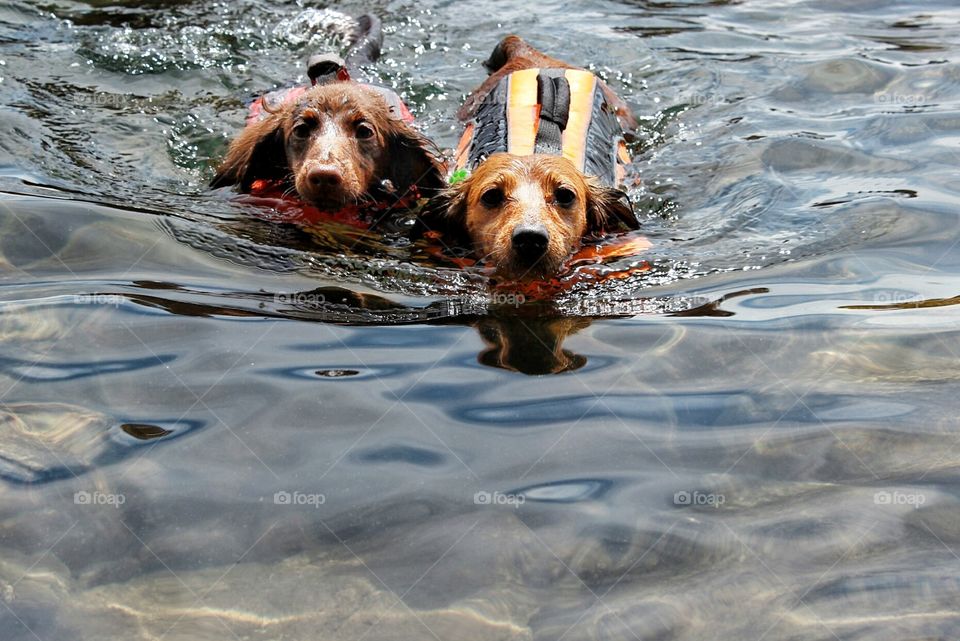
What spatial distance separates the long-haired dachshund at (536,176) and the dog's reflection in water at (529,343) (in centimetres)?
57

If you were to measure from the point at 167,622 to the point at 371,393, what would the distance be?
53.0 inches

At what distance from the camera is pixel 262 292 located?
5184 millimetres

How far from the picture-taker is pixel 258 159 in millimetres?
6930

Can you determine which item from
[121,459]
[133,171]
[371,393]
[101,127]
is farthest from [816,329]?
[101,127]

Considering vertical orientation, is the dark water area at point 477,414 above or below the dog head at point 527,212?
below

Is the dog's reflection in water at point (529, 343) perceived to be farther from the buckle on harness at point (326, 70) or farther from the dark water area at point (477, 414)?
the buckle on harness at point (326, 70)

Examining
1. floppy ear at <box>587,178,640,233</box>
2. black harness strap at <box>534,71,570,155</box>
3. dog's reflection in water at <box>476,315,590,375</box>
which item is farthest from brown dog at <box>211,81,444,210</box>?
dog's reflection in water at <box>476,315,590,375</box>

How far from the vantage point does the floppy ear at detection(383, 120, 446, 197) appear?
6961 millimetres

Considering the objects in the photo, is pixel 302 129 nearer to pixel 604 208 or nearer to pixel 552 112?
pixel 552 112

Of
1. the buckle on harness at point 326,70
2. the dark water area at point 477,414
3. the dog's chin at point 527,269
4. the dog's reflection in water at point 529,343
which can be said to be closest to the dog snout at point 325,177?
the dark water area at point 477,414

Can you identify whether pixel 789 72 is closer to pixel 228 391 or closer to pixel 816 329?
pixel 816 329

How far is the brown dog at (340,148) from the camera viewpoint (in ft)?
21.3

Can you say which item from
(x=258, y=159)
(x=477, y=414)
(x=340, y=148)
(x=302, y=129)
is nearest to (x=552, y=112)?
(x=340, y=148)

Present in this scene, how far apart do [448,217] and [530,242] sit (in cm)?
101
